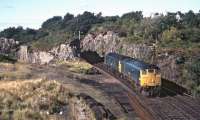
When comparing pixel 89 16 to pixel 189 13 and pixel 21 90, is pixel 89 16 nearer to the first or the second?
pixel 189 13

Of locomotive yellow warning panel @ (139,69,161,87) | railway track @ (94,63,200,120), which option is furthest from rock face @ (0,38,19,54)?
locomotive yellow warning panel @ (139,69,161,87)

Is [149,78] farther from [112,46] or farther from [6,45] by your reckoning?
[6,45]

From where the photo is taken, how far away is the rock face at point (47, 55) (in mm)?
77125

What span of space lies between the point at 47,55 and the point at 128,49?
743 inches

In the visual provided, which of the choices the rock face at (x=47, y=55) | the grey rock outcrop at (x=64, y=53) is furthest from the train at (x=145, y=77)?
the rock face at (x=47, y=55)

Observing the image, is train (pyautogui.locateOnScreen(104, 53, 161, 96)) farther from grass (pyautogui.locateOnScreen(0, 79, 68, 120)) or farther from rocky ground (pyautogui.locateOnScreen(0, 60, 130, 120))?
grass (pyautogui.locateOnScreen(0, 79, 68, 120))

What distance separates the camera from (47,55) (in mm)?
81625

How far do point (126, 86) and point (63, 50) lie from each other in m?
37.9

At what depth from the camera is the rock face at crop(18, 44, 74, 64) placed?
253 feet

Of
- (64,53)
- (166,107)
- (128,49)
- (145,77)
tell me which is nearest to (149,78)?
(145,77)

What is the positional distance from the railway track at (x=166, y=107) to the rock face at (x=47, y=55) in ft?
124

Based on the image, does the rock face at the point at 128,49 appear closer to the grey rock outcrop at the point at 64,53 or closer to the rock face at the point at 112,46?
the rock face at the point at 112,46

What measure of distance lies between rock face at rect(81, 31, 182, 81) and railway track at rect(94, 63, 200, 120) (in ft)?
27.7

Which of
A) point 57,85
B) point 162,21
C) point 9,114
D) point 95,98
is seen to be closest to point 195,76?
point 95,98
